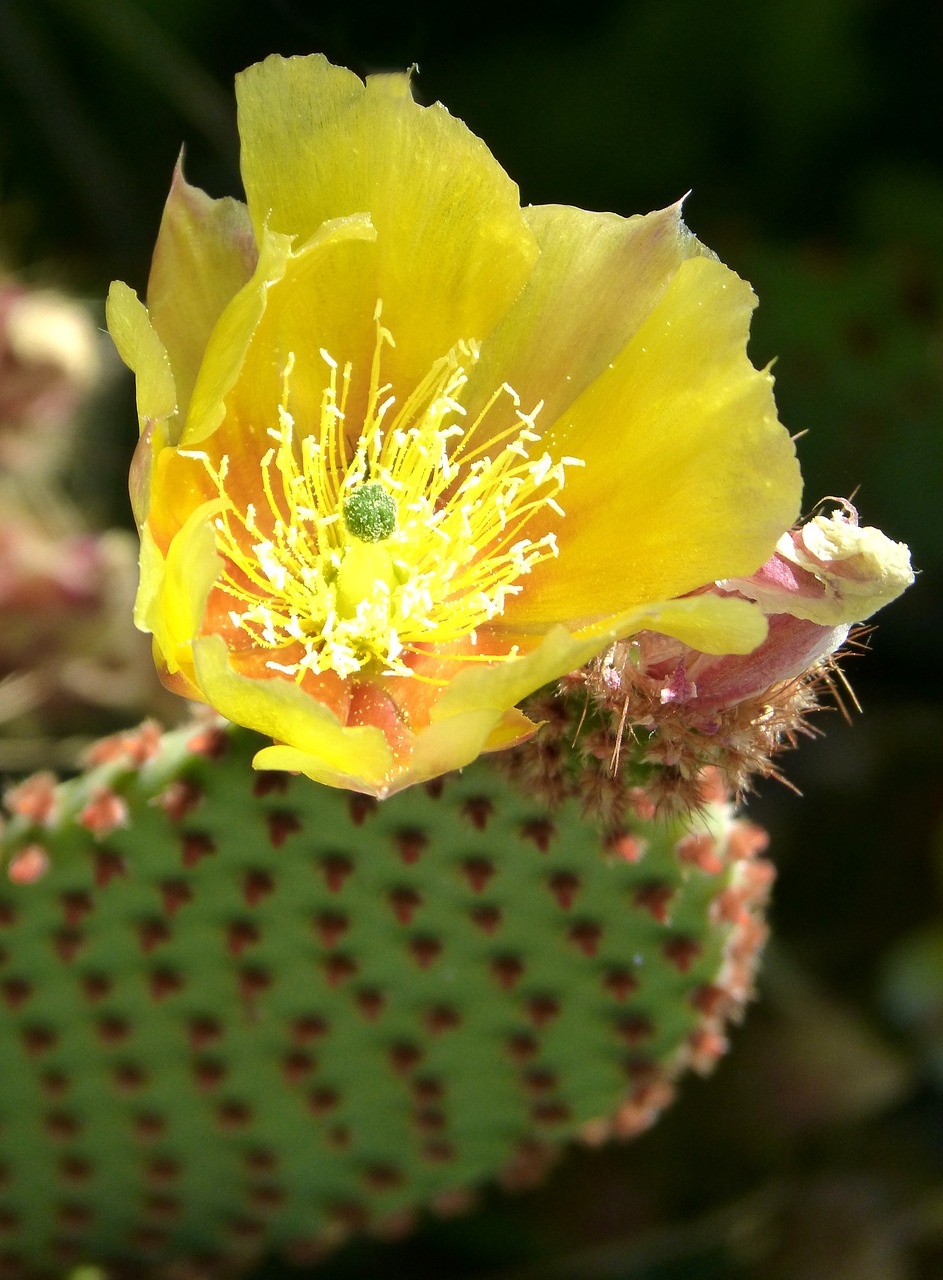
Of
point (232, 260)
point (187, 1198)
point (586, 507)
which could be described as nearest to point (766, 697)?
point (586, 507)

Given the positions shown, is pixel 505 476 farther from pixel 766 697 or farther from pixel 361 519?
pixel 766 697

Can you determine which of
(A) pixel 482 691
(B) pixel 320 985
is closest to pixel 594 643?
(A) pixel 482 691

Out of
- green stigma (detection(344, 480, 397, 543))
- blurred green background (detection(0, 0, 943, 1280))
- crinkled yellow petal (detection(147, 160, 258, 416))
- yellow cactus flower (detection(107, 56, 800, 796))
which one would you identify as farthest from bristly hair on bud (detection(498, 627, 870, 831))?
blurred green background (detection(0, 0, 943, 1280))

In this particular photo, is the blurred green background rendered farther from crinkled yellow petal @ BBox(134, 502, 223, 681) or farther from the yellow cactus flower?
crinkled yellow petal @ BBox(134, 502, 223, 681)

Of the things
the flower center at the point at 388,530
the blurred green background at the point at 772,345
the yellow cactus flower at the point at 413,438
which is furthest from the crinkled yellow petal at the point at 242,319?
the blurred green background at the point at 772,345

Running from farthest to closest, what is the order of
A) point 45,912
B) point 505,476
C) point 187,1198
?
1. point 187,1198
2. point 45,912
3. point 505,476

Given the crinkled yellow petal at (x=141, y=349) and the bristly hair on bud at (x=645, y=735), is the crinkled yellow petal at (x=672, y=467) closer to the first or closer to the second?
the bristly hair on bud at (x=645, y=735)
